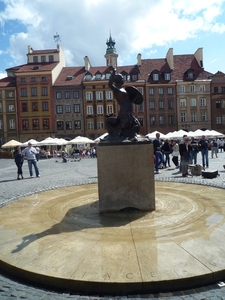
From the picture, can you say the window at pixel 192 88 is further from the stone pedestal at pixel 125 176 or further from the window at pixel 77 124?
the stone pedestal at pixel 125 176

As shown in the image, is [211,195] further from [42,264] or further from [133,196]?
[42,264]

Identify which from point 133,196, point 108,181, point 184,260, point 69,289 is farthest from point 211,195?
point 69,289

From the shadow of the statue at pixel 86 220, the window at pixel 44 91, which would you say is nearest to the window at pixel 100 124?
the window at pixel 44 91

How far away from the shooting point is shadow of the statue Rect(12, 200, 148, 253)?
14.5 ft

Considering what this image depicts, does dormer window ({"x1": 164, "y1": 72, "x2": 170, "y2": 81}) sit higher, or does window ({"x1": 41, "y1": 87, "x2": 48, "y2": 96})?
dormer window ({"x1": 164, "y1": 72, "x2": 170, "y2": 81})

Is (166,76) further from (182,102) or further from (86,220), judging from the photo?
(86,220)

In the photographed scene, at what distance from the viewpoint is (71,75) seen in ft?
159

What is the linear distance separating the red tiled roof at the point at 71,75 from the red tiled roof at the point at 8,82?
7348 millimetres

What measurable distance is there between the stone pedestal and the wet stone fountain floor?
0.74 feet

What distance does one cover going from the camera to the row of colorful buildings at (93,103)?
46.1m

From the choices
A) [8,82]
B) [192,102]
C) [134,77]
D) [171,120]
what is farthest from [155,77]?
[8,82]

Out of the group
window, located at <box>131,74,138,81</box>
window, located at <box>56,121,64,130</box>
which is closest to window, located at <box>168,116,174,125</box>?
window, located at <box>131,74,138,81</box>

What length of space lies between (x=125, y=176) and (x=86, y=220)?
1.14 metres

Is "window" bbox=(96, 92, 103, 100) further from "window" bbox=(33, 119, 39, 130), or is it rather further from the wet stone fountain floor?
the wet stone fountain floor
